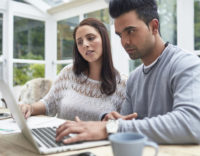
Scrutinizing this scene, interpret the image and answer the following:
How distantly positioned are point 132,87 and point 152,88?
214 millimetres

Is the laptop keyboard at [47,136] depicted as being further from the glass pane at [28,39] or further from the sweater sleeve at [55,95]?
the glass pane at [28,39]

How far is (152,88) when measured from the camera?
112 centimetres

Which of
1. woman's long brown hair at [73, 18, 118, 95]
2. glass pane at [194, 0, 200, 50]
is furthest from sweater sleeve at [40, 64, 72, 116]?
glass pane at [194, 0, 200, 50]

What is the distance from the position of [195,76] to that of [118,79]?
0.95 meters

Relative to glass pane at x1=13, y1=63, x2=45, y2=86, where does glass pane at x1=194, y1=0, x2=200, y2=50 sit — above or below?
above

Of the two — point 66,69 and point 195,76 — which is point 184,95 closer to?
point 195,76

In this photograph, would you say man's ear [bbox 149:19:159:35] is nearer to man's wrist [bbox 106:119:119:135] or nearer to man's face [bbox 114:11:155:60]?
man's face [bbox 114:11:155:60]

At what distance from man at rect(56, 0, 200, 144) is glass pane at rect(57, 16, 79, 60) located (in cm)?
312

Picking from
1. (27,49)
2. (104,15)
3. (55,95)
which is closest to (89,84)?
(55,95)

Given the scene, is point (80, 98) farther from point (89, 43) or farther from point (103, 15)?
point (103, 15)

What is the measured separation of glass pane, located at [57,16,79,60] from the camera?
169 inches

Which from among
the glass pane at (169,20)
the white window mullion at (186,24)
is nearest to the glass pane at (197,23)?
the white window mullion at (186,24)

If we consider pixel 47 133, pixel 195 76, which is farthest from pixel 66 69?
pixel 195 76

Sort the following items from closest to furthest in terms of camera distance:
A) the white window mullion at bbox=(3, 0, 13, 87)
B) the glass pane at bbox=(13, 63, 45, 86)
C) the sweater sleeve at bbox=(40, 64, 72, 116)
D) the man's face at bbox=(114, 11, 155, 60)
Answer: the man's face at bbox=(114, 11, 155, 60) < the sweater sleeve at bbox=(40, 64, 72, 116) < the white window mullion at bbox=(3, 0, 13, 87) < the glass pane at bbox=(13, 63, 45, 86)
